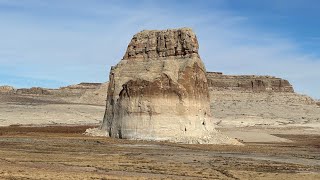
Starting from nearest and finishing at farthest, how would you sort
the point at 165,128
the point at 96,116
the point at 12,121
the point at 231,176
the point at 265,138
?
the point at 231,176 < the point at 165,128 < the point at 265,138 < the point at 12,121 < the point at 96,116

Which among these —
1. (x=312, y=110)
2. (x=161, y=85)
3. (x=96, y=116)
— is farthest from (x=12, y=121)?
(x=312, y=110)

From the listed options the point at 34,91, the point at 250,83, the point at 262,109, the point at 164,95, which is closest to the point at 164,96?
the point at 164,95

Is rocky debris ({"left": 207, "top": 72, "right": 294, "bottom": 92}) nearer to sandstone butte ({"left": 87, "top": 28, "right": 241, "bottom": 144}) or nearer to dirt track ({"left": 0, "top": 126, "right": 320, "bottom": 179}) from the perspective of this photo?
sandstone butte ({"left": 87, "top": 28, "right": 241, "bottom": 144})

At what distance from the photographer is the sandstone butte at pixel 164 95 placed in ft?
154

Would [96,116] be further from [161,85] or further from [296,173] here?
[296,173]

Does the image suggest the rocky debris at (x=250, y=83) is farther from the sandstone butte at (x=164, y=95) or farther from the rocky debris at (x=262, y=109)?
the sandstone butte at (x=164, y=95)

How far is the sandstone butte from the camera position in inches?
1844

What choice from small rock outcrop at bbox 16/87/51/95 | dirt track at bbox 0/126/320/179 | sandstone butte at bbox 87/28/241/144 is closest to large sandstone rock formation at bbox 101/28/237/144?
sandstone butte at bbox 87/28/241/144

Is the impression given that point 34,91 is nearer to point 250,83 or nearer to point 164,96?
point 250,83

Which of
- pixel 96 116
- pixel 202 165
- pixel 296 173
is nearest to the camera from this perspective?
pixel 296 173

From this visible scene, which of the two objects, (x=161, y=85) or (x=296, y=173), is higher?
(x=161, y=85)

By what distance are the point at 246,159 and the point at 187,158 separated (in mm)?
3642

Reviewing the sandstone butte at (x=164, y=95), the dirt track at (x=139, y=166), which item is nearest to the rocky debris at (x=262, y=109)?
the sandstone butte at (x=164, y=95)

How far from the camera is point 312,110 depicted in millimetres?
120875
